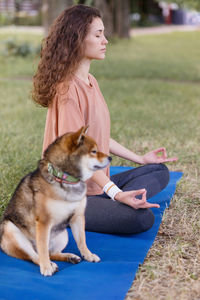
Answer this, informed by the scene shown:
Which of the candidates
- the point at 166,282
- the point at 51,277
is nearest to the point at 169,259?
the point at 166,282

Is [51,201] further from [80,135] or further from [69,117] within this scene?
[69,117]

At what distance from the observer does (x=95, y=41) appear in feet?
11.8

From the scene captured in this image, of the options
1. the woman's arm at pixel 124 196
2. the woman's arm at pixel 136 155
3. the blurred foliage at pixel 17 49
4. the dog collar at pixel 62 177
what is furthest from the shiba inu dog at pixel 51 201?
the blurred foliage at pixel 17 49

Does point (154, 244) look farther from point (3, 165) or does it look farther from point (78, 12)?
point (3, 165)

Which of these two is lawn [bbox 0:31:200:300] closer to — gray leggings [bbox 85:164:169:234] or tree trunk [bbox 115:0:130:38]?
gray leggings [bbox 85:164:169:234]

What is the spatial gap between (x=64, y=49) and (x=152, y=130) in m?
4.21

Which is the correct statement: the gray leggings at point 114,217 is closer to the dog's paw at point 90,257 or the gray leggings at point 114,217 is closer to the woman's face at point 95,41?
the dog's paw at point 90,257

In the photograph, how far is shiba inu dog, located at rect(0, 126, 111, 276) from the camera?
286 cm

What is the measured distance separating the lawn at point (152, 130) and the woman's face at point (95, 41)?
1152 mm

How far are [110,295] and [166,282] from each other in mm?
420

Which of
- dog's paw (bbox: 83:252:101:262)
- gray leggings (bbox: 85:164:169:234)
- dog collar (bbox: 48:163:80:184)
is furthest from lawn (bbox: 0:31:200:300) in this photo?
dog collar (bbox: 48:163:80:184)

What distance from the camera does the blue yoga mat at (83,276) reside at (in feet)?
9.52

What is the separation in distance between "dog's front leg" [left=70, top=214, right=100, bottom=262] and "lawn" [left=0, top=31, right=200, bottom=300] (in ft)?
1.19

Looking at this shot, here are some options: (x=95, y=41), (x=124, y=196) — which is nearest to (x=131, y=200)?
(x=124, y=196)
